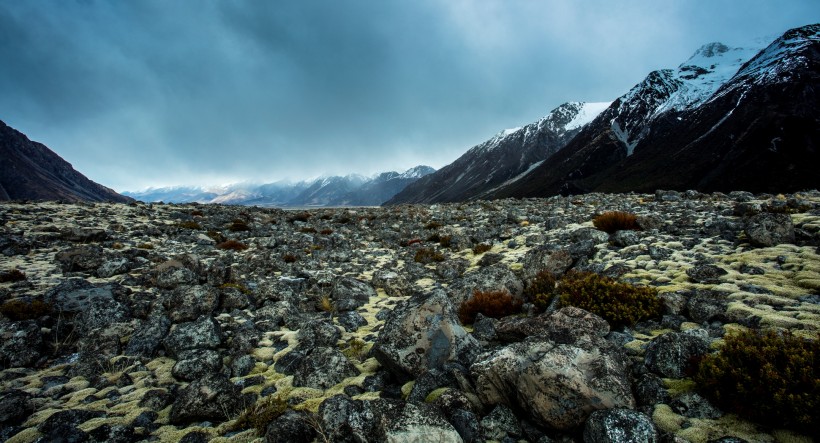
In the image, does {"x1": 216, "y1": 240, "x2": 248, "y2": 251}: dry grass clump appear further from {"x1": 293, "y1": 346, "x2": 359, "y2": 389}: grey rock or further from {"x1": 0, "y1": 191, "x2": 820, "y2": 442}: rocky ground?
{"x1": 293, "y1": 346, "x2": 359, "y2": 389}: grey rock

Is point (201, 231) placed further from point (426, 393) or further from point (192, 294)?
point (426, 393)

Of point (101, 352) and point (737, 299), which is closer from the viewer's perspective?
point (737, 299)

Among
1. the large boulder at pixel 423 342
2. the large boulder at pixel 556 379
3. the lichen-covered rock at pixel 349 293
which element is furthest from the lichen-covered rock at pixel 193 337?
the large boulder at pixel 556 379

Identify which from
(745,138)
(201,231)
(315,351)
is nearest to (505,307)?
(315,351)

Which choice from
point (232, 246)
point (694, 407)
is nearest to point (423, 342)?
point (694, 407)

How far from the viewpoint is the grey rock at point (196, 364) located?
6785mm

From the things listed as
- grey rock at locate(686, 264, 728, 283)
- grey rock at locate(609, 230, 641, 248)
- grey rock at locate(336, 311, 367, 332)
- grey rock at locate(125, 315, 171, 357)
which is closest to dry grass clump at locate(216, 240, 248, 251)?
grey rock at locate(125, 315, 171, 357)

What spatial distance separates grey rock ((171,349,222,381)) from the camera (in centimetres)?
679

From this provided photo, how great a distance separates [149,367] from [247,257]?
9325 millimetres

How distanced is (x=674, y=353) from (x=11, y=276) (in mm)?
18518

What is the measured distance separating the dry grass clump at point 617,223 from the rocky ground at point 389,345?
0.82 metres

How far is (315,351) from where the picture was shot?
271 inches

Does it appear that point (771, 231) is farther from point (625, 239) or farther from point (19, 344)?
point (19, 344)

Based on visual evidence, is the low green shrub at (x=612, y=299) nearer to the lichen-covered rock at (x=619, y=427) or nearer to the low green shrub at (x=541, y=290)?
the low green shrub at (x=541, y=290)
